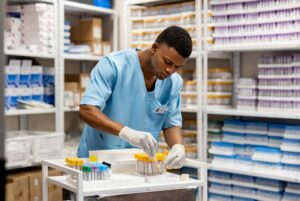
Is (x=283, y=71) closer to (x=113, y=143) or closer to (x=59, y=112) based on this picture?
(x=113, y=143)

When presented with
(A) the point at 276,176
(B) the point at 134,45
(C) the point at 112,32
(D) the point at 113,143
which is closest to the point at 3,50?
(D) the point at 113,143

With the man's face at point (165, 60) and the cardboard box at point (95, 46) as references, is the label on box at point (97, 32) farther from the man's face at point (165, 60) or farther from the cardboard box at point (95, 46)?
the man's face at point (165, 60)

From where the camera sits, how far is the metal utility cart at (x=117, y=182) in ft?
5.19

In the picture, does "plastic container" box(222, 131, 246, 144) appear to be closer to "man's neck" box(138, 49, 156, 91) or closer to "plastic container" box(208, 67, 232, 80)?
"plastic container" box(208, 67, 232, 80)

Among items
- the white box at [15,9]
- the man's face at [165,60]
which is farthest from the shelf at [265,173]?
the white box at [15,9]

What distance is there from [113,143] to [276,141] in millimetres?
1434

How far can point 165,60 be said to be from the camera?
6.79 ft

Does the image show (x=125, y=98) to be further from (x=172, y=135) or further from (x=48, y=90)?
(x=48, y=90)

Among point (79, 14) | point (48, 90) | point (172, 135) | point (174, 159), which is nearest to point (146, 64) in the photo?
point (172, 135)

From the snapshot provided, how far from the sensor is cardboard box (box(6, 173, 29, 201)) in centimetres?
312

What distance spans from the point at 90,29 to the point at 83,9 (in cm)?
19

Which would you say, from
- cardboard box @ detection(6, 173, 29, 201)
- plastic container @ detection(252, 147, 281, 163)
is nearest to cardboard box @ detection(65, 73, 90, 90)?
cardboard box @ detection(6, 173, 29, 201)

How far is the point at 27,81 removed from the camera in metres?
3.46

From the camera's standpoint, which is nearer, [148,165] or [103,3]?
[148,165]
